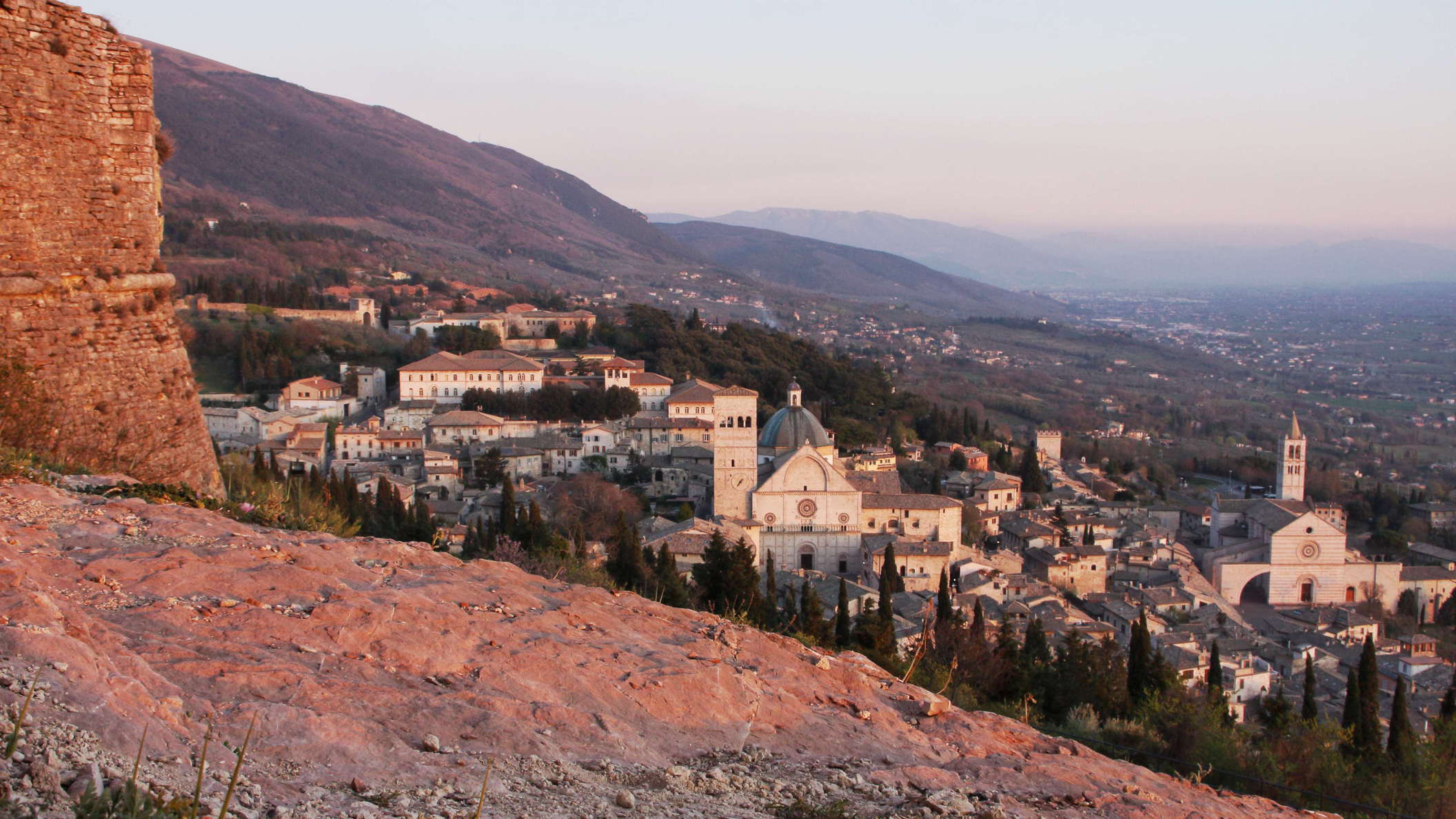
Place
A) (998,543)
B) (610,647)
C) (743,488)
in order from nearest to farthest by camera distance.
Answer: (610,647) → (743,488) → (998,543)

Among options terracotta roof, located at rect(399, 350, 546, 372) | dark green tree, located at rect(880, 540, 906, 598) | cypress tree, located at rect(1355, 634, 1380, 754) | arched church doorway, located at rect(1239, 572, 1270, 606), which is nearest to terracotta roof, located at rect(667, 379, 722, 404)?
terracotta roof, located at rect(399, 350, 546, 372)

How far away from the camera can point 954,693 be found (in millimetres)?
9000

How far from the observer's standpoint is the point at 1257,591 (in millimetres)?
36219

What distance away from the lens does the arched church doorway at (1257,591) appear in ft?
117

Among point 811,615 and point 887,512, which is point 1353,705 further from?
point 887,512

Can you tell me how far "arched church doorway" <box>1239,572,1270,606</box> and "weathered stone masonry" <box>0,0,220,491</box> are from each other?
1383 inches

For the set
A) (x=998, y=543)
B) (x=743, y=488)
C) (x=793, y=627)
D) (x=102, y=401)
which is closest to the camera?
(x=102, y=401)

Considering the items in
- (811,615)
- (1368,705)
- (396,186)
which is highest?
(396,186)

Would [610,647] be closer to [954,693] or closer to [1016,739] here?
[1016,739]

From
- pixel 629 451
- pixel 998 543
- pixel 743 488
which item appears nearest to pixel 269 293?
pixel 629 451

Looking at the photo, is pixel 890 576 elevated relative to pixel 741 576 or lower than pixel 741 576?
lower

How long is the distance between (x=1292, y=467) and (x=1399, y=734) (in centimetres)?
2793

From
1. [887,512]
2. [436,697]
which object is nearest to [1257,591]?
[887,512]

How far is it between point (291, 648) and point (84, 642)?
2.30 ft
